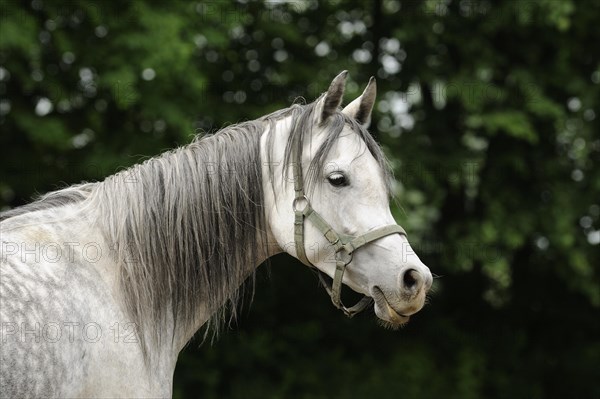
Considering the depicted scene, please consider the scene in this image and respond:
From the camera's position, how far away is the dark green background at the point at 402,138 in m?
7.90

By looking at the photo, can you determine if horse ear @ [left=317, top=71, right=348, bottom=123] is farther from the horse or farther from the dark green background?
the dark green background

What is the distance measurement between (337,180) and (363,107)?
44 cm

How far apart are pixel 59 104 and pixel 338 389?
496 cm

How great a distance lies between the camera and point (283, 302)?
33.8 ft

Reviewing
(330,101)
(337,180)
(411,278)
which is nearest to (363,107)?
(330,101)

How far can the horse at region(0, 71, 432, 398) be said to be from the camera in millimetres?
2787

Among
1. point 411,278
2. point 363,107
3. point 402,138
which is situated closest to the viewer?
point 411,278

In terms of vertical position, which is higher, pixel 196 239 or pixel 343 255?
pixel 196 239

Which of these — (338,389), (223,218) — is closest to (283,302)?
(338,389)

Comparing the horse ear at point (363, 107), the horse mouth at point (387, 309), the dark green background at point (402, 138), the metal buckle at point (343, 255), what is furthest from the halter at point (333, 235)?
the dark green background at point (402, 138)

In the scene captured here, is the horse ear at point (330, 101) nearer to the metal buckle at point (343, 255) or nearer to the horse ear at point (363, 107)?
the horse ear at point (363, 107)

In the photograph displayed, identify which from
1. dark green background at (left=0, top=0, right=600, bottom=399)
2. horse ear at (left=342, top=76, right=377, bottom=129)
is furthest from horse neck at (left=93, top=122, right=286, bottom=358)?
dark green background at (left=0, top=0, right=600, bottom=399)

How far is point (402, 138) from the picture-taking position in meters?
9.14

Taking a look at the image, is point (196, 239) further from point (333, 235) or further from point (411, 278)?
point (411, 278)
